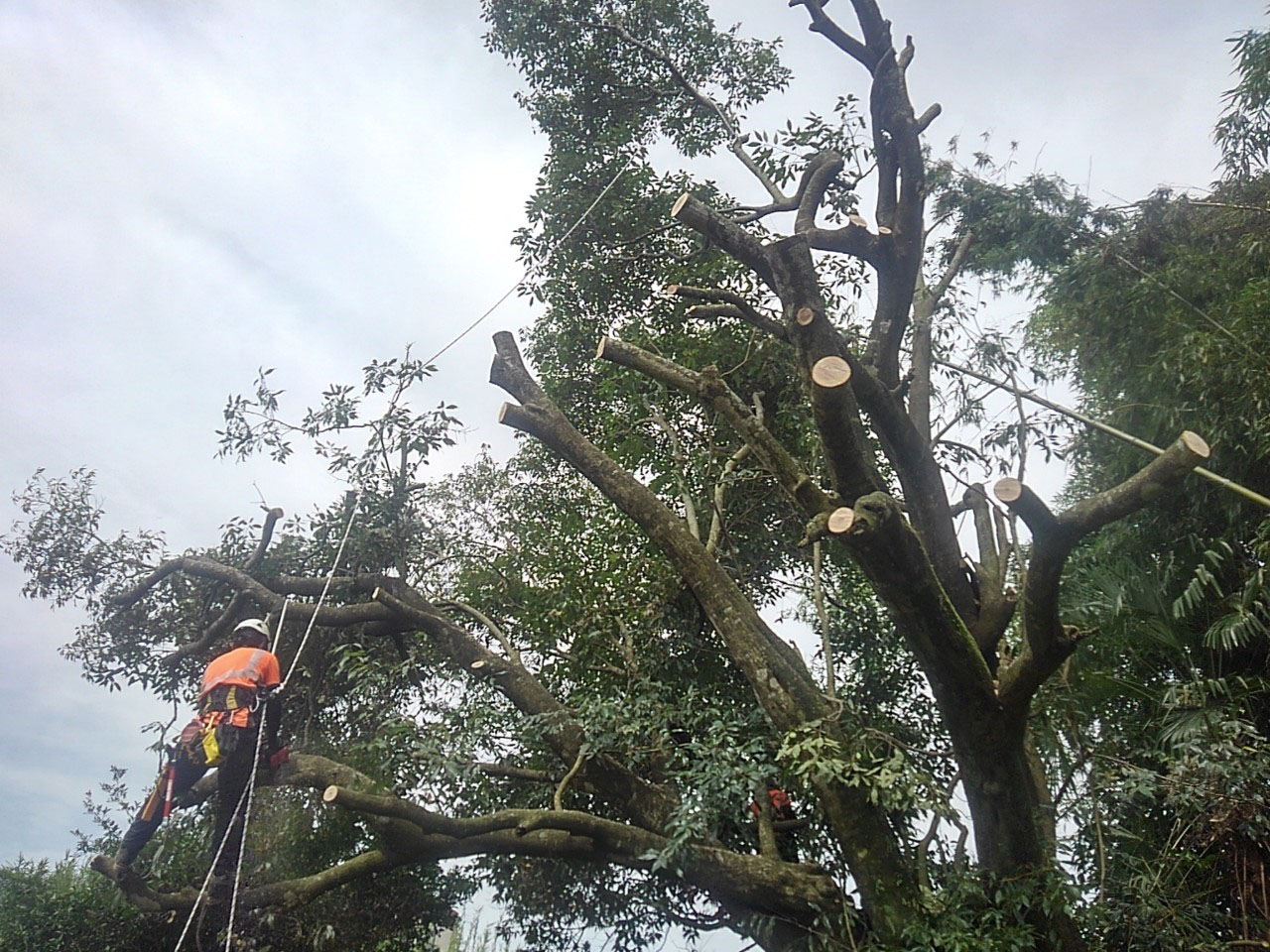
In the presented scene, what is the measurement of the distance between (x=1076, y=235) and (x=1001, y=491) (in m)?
5.32

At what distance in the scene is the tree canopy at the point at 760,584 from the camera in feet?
13.9

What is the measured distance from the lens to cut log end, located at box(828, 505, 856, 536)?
346 centimetres

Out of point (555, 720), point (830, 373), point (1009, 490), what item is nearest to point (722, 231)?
point (830, 373)

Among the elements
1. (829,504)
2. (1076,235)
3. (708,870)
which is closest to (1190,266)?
(1076,235)

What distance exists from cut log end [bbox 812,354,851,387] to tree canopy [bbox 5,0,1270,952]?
0.01m

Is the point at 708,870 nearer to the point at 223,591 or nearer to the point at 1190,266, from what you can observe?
the point at 223,591

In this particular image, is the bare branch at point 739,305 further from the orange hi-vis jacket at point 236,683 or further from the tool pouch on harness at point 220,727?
the tool pouch on harness at point 220,727

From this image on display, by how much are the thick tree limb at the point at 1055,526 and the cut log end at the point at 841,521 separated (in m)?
0.53

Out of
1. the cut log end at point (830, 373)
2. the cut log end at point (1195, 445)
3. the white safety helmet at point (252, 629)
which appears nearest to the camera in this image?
the cut log end at point (1195, 445)

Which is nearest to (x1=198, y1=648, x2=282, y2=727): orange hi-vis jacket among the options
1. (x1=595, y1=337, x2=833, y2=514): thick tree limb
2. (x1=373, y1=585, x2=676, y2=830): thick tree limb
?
(x1=373, y1=585, x2=676, y2=830): thick tree limb

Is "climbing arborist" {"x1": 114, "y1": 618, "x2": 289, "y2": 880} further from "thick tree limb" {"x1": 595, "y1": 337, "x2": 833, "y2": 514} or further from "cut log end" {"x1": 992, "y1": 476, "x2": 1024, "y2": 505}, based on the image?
"cut log end" {"x1": 992, "y1": 476, "x2": 1024, "y2": 505}

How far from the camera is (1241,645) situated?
5.56m

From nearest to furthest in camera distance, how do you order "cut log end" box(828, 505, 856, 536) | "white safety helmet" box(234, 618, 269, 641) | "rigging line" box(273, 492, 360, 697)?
"cut log end" box(828, 505, 856, 536)
"rigging line" box(273, 492, 360, 697)
"white safety helmet" box(234, 618, 269, 641)

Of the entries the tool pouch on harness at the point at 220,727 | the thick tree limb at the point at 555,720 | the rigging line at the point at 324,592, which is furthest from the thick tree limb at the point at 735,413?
the tool pouch on harness at the point at 220,727
